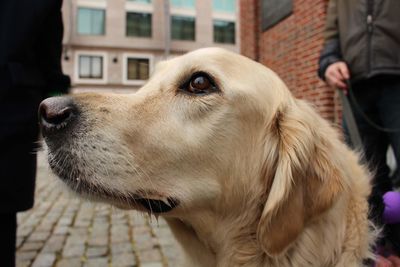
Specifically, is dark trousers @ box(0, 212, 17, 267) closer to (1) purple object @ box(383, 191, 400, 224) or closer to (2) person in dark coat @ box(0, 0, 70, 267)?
(2) person in dark coat @ box(0, 0, 70, 267)

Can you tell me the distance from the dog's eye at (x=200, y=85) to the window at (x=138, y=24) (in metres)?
32.5

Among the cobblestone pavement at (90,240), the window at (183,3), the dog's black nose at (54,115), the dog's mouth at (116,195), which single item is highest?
the window at (183,3)

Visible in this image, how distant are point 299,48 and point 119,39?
27656 millimetres

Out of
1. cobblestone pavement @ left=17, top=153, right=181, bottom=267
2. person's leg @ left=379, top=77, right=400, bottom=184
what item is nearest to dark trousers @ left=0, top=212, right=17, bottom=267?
cobblestone pavement @ left=17, top=153, right=181, bottom=267

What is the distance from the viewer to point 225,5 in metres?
35.4

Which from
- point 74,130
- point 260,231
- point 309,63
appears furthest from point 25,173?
point 309,63

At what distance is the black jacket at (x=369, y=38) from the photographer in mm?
2453

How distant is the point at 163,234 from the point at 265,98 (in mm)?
3004

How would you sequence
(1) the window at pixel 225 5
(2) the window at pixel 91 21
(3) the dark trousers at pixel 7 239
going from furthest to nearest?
1. (1) the window at pixel 225 5
2. (2) the window at pixel 91 21
3. (3) the dark trousers at pixel 7 239

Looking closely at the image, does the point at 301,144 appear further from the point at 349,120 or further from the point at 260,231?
the point at 349,120

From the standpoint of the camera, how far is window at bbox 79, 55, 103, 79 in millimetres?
32625

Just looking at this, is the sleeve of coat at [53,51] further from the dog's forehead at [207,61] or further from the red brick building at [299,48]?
the red brick building at [299,48]

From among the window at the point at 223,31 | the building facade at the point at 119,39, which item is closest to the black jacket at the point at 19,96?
the building facade at the point at 119,39

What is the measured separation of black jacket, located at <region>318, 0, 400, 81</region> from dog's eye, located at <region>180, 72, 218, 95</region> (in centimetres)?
117
